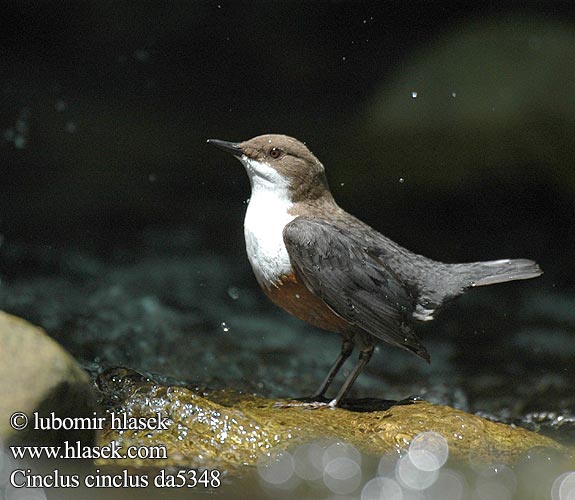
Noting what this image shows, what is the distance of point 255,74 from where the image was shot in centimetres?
924

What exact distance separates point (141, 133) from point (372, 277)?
5128 millimetres

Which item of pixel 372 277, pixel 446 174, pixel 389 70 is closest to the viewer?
pixel 372 277

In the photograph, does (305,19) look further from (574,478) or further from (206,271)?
(574,478)

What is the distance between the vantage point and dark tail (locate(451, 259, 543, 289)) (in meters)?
4.62

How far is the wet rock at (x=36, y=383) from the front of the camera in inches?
131

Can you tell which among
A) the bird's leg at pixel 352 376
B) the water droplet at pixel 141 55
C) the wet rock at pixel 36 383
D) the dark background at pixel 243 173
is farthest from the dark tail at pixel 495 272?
the water droplet at pixel 141 55

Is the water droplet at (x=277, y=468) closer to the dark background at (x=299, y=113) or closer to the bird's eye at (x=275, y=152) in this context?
the bird's eye at (x=275, y=152)

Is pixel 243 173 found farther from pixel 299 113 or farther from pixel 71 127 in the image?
pixel 71 127

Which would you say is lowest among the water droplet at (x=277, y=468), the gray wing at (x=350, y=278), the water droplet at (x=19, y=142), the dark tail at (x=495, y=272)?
the water droplet at (x=19, y=142)

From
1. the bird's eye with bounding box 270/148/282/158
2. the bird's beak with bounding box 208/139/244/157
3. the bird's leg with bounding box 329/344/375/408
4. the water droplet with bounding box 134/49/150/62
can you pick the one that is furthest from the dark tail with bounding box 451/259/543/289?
the water droplet with bounding box 134/49/150/62

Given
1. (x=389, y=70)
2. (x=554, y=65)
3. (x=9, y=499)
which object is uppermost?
(x=554, y=65)

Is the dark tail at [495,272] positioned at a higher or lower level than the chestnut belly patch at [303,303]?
higher

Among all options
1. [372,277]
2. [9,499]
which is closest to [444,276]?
[372,277]

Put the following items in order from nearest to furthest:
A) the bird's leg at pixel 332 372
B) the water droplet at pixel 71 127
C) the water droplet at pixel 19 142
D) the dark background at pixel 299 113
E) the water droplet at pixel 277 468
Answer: the water droplet at pixel 277 468 → the bird's leg at pixel 332 372 → the dark background at pixel 299 113 → the water droplet at pixel 19 142 → the water droplet at pixel 71 127
